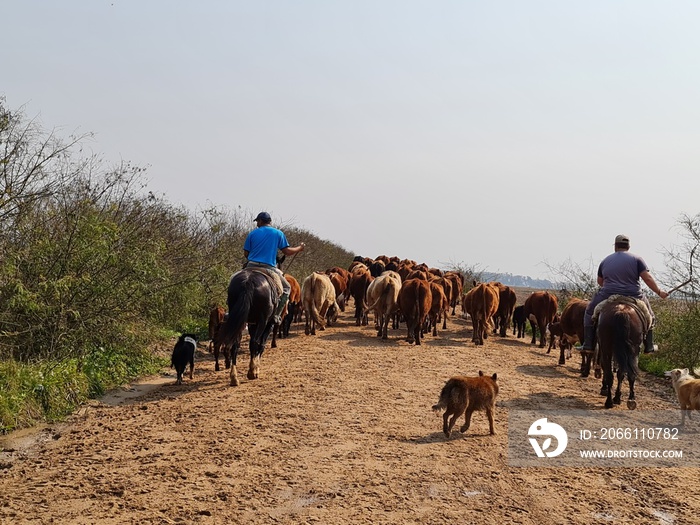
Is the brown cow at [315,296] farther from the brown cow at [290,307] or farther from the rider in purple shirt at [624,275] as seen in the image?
the rider in purple shirt at [624,275]

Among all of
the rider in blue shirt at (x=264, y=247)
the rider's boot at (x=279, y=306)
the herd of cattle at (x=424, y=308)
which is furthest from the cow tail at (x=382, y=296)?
the rider in blue shirt at (x=264, y=247)

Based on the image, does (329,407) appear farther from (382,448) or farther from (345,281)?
(345,281)

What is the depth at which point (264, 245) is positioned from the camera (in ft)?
34.3

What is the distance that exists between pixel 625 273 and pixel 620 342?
1.25 meters

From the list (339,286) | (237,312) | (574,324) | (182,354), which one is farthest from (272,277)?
(339,286)

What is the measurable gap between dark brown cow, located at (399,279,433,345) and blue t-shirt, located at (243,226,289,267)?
15.3 ft

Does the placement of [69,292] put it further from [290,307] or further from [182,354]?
[290,307]

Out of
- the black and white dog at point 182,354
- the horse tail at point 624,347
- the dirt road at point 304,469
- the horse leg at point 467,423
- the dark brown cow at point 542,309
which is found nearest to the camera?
the dirt road at point 304,469

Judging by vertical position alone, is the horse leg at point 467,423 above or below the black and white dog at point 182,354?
below

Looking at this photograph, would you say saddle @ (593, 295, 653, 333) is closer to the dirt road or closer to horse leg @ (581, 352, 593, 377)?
the dirt road

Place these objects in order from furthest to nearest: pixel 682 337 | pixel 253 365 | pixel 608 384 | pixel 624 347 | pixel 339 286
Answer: pixel 339 286
pixel 682 337
pixel 253 365
pixel 608 384
pixel 624 347

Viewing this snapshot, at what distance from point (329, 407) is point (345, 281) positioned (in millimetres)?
13073

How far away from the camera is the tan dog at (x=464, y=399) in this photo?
6637 mm

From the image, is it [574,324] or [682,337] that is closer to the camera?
[574,324]
